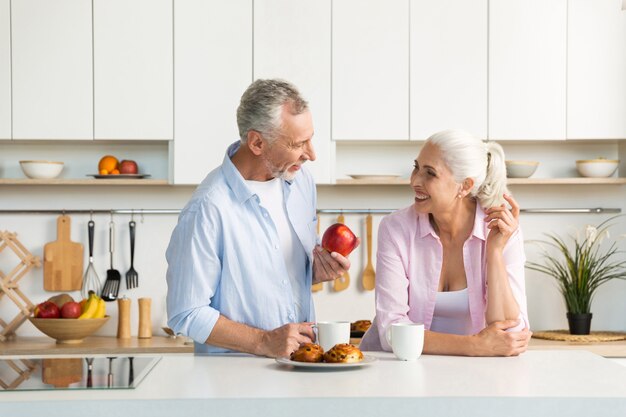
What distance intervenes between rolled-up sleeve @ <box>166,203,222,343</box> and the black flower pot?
7.15 feet

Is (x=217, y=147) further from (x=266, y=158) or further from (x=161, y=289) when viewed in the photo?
(x=266, y=158)

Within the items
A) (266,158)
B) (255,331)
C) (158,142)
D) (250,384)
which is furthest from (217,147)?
(250,384)

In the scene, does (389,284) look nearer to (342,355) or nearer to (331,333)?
(331,333)

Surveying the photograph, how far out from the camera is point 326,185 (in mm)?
4258

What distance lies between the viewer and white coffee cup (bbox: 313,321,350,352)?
2.12m

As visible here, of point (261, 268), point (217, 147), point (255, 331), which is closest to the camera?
point (255, 331)

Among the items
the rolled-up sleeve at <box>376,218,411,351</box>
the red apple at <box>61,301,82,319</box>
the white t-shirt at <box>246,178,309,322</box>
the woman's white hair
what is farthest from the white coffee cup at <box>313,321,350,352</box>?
the red apple at <box>61,301,82,319</box>

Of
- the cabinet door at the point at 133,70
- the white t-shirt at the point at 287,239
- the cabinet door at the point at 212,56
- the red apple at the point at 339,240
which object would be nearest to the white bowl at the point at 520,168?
the cabinet door at the point at 212,56

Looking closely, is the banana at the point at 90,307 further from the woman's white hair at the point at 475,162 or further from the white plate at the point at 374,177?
the woman's white hair at the point at 475,162

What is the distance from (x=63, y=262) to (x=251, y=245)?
202 centimetres

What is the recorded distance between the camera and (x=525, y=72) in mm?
4039

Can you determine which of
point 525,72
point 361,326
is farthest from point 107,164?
point 525,72

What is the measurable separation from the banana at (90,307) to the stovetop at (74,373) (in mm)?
1781

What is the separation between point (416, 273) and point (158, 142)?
78.4 inches
